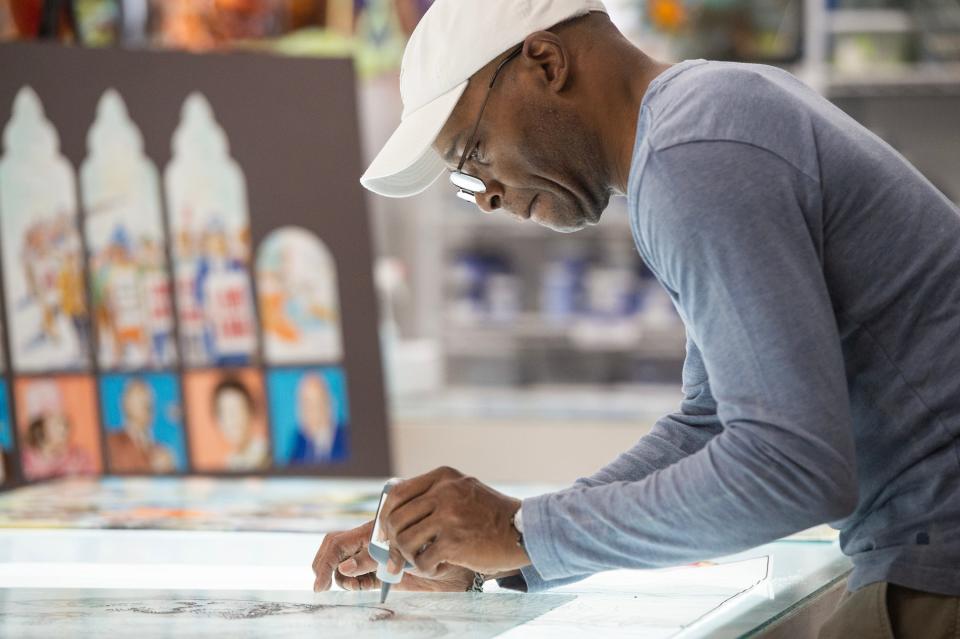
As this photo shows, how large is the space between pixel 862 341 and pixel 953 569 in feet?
0.70

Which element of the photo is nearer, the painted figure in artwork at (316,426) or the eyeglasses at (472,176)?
the eyeglasses at (472,176)

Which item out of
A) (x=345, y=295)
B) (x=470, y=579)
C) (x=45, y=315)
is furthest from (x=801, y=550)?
(x=45, y=315)

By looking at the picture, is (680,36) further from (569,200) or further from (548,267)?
(569,200)

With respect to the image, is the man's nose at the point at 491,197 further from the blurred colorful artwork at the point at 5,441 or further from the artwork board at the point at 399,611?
the blurred colorful artwork at the point at 5,441

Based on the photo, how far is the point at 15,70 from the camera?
9.64ft

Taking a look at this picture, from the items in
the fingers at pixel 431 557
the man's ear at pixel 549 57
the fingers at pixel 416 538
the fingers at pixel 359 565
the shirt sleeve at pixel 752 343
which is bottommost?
the fingers at pixel 359 565

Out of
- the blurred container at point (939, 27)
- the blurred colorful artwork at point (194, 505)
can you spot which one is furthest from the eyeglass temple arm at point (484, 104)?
the blurred container at point (939, 27)

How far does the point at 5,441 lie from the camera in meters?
2.94

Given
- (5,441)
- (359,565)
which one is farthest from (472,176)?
(5,441)

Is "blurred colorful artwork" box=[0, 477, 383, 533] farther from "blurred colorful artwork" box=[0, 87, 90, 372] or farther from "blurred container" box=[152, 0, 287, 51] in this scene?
"blurred container" box=[152, 0, 287, 51]

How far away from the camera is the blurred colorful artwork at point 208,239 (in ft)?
10.1

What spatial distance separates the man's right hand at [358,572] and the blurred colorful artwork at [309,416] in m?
1.78

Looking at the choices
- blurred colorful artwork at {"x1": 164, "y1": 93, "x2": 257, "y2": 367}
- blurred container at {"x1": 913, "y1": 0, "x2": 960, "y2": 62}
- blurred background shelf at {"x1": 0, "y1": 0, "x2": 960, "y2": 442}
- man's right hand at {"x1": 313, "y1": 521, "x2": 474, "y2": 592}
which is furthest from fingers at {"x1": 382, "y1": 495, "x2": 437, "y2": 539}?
blurred container at {"x1": 913, "y1": 0, "x2": 960, "y2": 62}

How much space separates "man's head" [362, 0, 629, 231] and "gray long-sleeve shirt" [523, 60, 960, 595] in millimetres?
109
